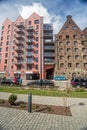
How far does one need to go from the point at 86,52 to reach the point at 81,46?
108 inches

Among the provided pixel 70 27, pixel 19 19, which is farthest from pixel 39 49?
pixel 19 19

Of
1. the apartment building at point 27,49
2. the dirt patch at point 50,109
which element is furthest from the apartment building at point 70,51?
the dirt patch at point 50,109

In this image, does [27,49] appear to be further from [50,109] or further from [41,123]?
[41,123]

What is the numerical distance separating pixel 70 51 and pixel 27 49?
56.3 ft

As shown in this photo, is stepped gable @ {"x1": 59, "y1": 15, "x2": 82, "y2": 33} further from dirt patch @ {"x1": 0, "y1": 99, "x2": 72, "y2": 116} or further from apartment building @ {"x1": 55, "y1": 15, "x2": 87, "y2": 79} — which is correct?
dirt patch @ {"x1": 0, "y1": 99, "x2": 72, "y2": 116}

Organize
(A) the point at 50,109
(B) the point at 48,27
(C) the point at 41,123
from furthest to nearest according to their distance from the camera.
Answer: (B) the point at 48,27 → (A) the point at 50,109 → (C) the point at 41,123

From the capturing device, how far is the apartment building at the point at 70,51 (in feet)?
154

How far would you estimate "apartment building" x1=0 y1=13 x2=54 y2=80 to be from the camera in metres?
52.4

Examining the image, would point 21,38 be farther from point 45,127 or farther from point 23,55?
point 45,127

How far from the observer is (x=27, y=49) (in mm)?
54688

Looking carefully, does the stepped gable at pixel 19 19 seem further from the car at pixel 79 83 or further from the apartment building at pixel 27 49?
the car at pixel 79 83

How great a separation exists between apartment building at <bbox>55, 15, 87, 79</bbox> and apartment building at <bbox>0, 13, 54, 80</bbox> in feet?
12.7

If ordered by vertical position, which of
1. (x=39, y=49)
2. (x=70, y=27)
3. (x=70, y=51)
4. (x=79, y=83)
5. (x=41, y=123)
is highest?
(x=70, y=27)

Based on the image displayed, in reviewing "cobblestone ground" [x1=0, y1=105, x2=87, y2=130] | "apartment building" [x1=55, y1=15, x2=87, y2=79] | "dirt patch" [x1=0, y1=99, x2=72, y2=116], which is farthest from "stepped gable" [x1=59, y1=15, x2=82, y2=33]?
"cobblestone ground" [x1=0, y1=105, x2=87, y2=130]
